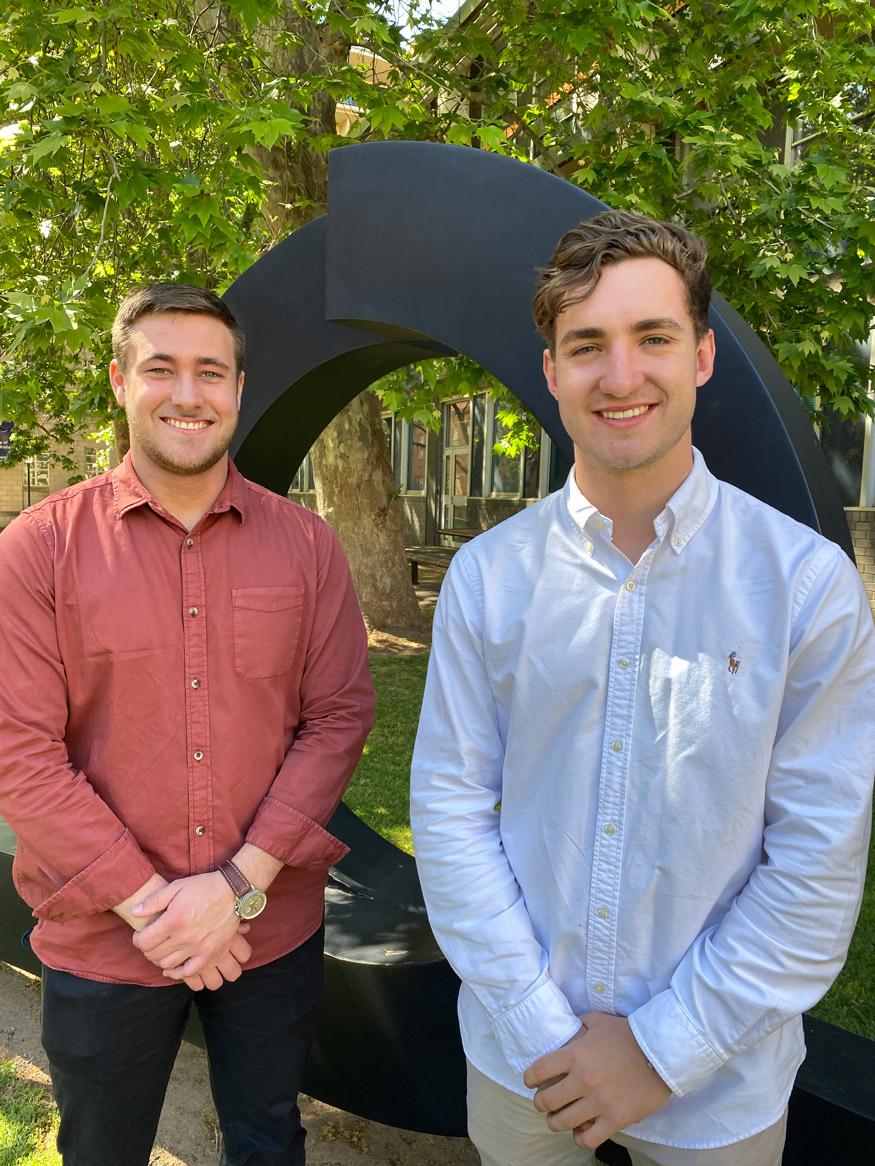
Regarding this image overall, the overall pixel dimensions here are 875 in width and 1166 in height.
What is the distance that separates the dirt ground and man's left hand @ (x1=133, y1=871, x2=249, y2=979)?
1430 millimetres

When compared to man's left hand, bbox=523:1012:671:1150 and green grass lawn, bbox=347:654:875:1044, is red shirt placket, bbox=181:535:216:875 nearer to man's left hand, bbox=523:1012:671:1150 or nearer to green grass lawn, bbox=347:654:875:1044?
man's left hand, bbox=523:1012:671:1150

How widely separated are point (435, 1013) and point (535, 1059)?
3.90 ft

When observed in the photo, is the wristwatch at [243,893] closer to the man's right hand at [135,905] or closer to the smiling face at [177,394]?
the man's right hand at [135,905]

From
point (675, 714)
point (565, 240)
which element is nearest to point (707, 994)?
point (675, 714)

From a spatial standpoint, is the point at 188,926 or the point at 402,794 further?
the point at 402,794

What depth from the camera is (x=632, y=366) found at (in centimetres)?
160

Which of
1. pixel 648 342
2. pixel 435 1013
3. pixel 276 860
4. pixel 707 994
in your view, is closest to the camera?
pixel 707 994

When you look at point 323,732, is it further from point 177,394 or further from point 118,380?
point 118,380

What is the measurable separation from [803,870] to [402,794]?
205 inches

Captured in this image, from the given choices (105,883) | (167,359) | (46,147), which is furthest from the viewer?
(46,147)

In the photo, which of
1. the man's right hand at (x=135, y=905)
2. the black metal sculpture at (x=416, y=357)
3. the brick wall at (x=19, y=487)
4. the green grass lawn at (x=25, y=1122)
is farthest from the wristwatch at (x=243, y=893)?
the brick wall at (x=19, y=487)

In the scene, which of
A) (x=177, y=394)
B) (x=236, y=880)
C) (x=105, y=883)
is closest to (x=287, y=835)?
(x=236, y=880)

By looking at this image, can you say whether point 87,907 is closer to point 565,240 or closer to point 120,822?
point 120,822

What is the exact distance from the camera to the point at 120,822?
194cm
